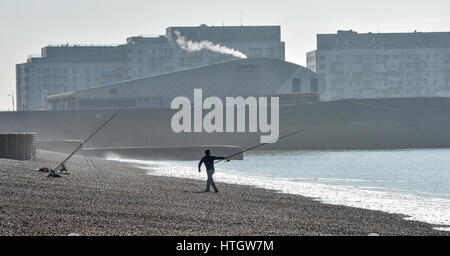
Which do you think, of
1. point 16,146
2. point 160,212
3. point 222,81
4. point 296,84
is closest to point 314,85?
point 296,84

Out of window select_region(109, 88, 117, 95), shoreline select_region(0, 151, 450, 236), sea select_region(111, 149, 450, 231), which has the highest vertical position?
window select_region(109, 88, 117, 95)

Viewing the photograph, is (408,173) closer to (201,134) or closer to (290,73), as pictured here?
(201,134)

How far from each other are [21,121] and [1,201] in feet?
388

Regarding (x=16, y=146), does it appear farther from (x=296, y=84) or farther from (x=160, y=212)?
(x=296, y=84)

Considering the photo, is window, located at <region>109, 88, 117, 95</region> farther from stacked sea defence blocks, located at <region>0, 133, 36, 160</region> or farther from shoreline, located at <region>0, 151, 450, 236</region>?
shoreline, located at <region>0, 151, 450, 236</region>

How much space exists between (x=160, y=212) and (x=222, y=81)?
128 meters

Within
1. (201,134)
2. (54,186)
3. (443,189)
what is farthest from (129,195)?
(201,134)

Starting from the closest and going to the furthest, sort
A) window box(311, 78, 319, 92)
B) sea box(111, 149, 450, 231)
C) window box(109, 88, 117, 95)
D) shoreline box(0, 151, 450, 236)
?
1. shoreline box(0, 151, 450, 236)
2. sea box(111, 149, 450, 231)
3. window box(311, 78, 319, 92)
4. window box(109, 88, 117, 95)

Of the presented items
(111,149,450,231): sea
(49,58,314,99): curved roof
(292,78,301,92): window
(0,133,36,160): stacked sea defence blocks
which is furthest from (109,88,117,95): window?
(0,133,36,160): stacked sea defence blocks

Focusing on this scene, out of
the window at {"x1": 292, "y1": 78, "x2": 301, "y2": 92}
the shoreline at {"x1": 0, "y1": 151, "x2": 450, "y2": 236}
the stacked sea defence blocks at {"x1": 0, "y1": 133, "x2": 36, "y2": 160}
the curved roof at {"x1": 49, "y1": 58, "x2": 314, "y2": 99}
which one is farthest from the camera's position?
the curved roof at {"x1": 49, "y1": 58, "x2": 314, "y2": 99}

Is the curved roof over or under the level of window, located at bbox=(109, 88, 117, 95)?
over

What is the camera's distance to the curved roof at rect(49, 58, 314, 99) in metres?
152

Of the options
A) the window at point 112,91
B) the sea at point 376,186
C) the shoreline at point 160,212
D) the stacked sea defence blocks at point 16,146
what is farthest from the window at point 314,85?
the shoreline at point 160,212

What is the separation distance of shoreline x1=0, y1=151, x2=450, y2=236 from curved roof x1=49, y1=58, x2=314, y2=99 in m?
115
